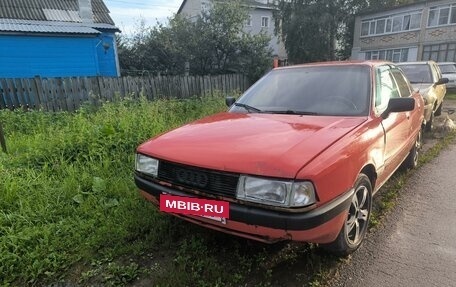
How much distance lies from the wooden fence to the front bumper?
6.68 m

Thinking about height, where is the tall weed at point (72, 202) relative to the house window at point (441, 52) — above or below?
below

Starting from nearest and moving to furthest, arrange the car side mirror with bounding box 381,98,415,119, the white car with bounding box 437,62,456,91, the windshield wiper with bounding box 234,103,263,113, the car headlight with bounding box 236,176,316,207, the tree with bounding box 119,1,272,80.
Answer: the car headlight with bounding box 236,176,316,207 < the car side mirror with bounding box 381,98,415,119 < the windshield wiper with bounding box 234,103,263,113 < the tree with bounding box 119,1,272,80 < the white car with bounding box 437,62,456,91

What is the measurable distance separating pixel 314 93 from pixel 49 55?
1345cm

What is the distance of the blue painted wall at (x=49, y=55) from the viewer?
12531 millimetres

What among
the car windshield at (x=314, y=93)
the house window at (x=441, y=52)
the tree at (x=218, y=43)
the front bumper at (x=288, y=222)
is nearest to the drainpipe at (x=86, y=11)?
the tree at (x=218, y=43)

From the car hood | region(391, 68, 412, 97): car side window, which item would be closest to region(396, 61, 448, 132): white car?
region(391, 68, 412, 97): car side window

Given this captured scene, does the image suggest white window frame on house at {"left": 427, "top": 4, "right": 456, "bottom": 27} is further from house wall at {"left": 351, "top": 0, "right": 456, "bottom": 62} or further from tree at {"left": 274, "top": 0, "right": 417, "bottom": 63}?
tree at {"left": 274, "top": 0, "right": 417, "bottom": 63}

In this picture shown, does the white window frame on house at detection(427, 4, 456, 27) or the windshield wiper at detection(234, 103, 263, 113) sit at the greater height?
the white window frame on house at detection(427, 4, 456, 27)

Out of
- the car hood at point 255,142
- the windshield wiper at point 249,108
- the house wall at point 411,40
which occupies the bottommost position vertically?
the car hood at point 255,142

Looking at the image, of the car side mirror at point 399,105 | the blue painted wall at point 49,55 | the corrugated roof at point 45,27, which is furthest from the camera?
the blue painted wall at point 49,55

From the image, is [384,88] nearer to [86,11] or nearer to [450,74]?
[86,11]

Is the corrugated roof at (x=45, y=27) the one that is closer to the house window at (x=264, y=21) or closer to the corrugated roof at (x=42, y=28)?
the corrugated roof at (x=42, y=28)

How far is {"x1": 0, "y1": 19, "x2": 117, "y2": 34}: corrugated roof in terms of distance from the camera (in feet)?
40.8

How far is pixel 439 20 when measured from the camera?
2458 centimetres
